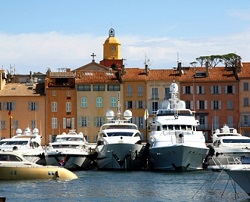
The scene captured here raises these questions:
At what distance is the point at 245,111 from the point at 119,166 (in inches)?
1529

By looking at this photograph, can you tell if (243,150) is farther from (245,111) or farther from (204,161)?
(245,111)

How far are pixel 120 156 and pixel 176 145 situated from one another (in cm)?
664

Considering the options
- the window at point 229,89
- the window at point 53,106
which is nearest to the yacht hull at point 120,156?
the window at point 53,106

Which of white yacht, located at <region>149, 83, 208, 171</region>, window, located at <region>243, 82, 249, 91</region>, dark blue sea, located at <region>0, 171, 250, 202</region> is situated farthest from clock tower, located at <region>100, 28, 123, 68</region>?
dark blue sea, located at <region>0, 171, 250, 202</region>

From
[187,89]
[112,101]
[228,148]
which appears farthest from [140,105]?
[228,148]

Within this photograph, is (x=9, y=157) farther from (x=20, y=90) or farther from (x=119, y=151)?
(x=20, y=90)

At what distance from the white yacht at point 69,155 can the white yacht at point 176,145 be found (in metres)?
5.94

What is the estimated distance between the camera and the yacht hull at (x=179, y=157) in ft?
256

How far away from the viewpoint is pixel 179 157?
256 ft

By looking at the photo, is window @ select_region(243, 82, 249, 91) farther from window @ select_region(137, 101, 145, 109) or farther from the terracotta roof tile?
the terracotta roof tile

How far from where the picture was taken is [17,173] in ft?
214

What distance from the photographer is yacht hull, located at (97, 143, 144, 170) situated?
82500mm

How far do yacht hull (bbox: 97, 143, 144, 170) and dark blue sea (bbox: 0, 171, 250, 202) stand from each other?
876cm

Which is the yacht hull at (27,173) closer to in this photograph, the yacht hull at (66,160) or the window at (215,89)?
the yacht hull at (66,160)
